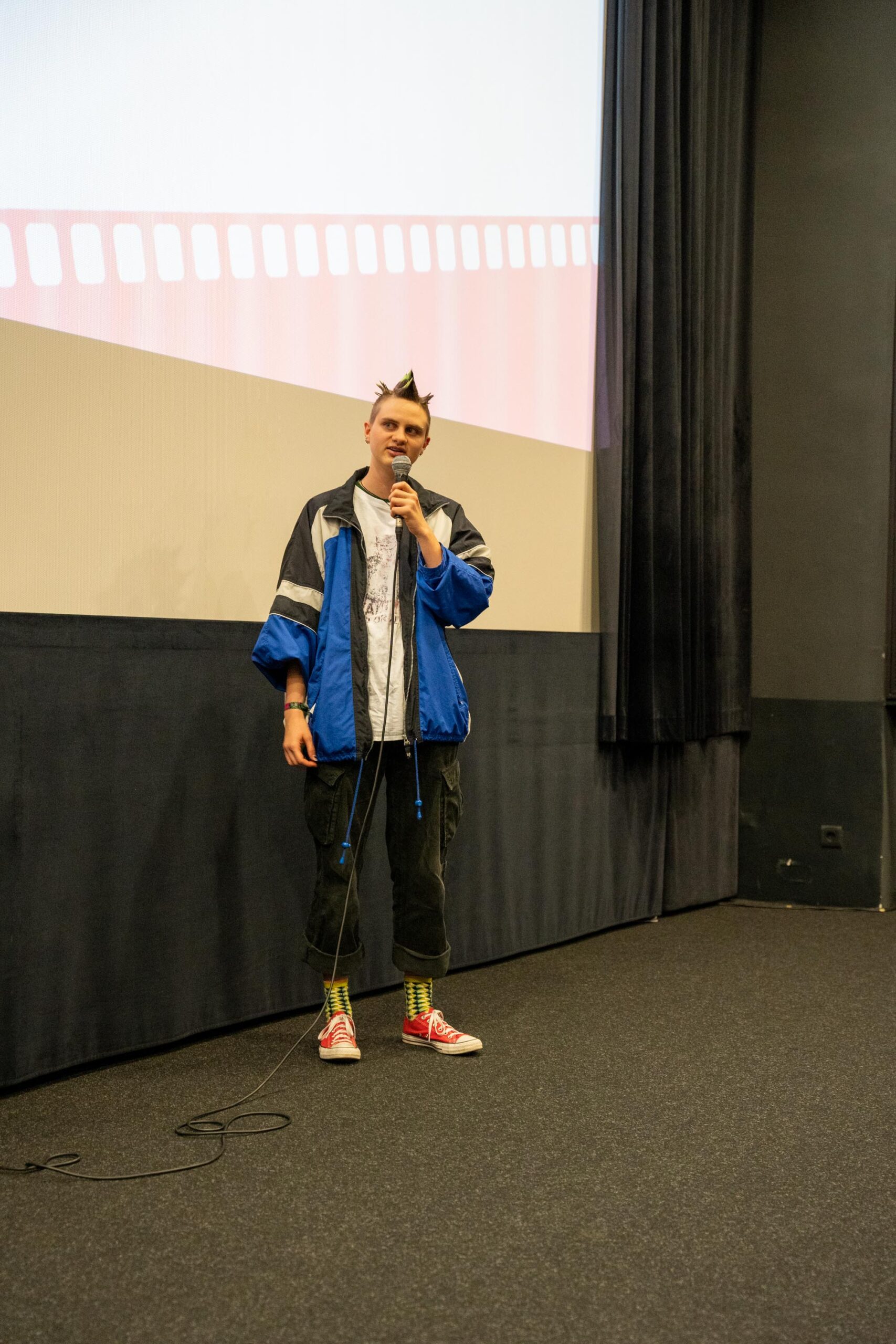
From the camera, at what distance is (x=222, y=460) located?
236 centimetres

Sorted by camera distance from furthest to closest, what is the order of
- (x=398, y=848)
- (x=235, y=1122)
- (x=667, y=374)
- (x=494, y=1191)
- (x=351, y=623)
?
(x=667, y=374) → (x=398, y=848) → (x=351, y=623) → (x=235, y=1122) → (x=494, y=1191)

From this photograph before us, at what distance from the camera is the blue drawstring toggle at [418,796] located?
211 centimetres

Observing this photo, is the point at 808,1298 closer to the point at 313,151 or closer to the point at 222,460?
the point at 222,460

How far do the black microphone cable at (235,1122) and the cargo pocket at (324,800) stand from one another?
5cm

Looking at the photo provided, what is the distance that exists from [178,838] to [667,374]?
2.03 meters

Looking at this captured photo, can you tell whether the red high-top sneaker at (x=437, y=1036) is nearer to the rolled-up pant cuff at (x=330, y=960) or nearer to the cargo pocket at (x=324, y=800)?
the rolled-up pant cuff at (x=330, y=960)

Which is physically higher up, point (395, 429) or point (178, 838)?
point (395, 429)

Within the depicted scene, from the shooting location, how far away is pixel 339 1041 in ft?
6.86

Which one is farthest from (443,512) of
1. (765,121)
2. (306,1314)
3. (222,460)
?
(765,121)

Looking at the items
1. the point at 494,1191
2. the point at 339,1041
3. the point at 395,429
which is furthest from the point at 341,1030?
the point at 395,429

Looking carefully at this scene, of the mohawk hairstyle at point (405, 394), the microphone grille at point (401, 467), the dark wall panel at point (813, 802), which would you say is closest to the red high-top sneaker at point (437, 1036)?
the microphone grille at point (401, 467)

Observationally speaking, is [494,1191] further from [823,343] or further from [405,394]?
[823,343]

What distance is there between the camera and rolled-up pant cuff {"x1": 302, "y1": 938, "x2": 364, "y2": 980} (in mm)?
2092

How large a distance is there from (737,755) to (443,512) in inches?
79.9
